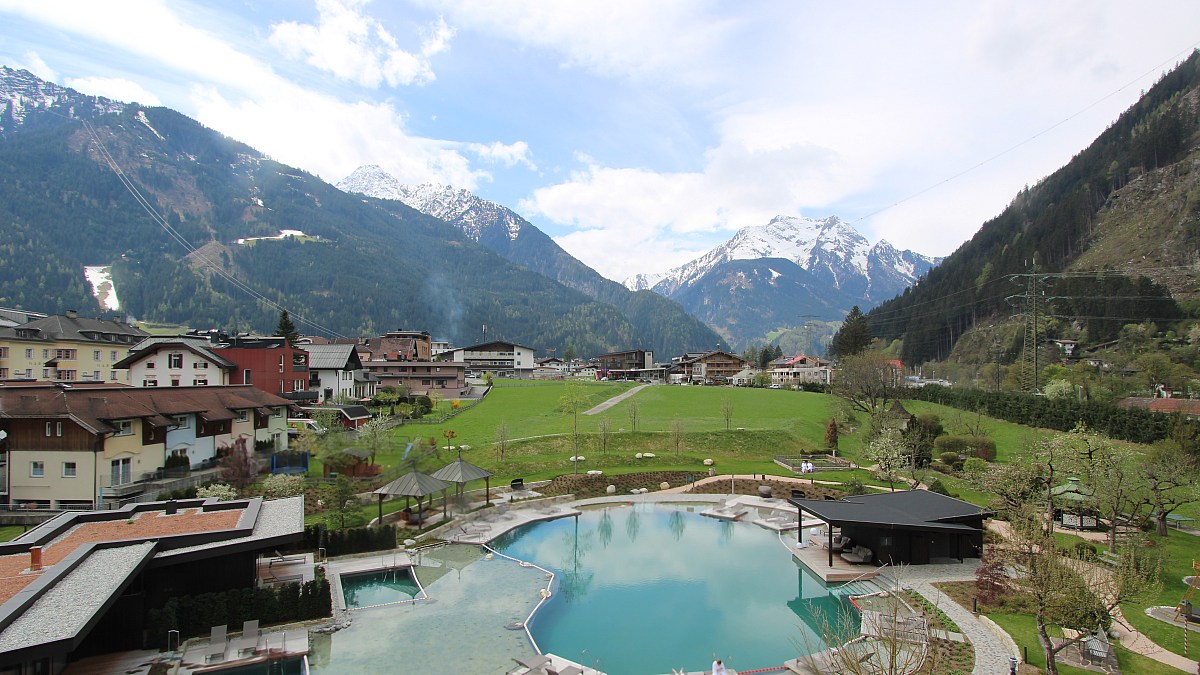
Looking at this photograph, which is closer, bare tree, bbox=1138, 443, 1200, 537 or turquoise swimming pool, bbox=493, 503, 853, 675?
turquoise swimming pool, bbox=493, 503, 853, 675

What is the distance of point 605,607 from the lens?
22016 millimetres

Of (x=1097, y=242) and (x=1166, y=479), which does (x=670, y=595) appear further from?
(x=1097, y=242)

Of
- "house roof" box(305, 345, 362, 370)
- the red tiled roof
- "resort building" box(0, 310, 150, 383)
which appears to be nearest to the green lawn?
the red tiled roof

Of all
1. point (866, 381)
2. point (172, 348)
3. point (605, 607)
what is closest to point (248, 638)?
point (605, 607)

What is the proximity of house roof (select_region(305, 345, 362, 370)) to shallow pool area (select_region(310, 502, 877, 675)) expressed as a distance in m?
44.1

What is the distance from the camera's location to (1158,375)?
67.1 metres

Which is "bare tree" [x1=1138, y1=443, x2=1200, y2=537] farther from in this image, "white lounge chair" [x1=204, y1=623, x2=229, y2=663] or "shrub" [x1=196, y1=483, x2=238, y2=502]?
"shrub" [x1=196, y1=483, x2=238, y2=502]

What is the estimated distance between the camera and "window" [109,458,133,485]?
29225 mm

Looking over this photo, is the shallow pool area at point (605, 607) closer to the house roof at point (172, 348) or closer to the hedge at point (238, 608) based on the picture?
the hedge at point (238, 608)

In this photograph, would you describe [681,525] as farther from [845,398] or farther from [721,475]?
[845,398]

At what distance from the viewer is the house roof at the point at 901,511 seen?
24891mm

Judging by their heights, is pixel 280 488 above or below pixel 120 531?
below

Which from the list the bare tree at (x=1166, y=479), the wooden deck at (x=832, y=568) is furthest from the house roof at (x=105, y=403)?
the bare tree at (x=1166, y=479)

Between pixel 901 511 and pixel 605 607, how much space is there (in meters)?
14.1
